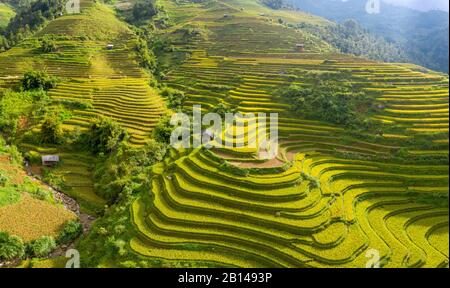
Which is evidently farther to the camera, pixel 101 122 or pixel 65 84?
pixel 65 84

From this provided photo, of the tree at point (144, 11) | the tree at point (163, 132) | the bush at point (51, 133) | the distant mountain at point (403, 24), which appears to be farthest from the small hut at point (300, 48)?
the distant mountain at point (403, 24)

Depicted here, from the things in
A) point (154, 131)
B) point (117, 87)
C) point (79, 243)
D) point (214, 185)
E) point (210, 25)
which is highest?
point (210, 25)

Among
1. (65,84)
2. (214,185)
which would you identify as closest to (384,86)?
(214,185)

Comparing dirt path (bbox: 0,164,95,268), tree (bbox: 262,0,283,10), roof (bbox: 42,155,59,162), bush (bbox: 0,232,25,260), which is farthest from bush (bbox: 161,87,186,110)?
tree (bbox: 262,0,283,10)

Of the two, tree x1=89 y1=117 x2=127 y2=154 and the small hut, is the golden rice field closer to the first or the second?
tree x1=89 y1=117 x2=127 y2=154

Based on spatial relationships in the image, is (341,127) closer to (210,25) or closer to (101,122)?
(101,122)

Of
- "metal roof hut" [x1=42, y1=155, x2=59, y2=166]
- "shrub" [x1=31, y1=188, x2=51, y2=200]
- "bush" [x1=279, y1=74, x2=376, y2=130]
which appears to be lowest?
"shrub" [x1=31, y1=188, x2=51, y2=200]

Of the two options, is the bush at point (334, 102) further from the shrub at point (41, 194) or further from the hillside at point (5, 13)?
the hillside at point (5, 13)
